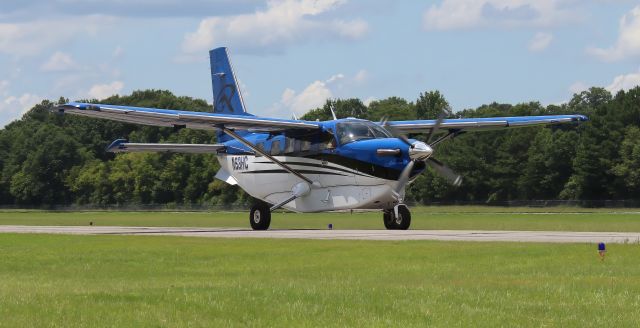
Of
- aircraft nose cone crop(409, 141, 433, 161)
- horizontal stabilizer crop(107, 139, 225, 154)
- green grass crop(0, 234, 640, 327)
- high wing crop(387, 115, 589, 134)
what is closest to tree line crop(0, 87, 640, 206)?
high wing crop(387, 115, 589, 134)

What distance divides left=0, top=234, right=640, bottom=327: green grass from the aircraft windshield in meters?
9.45

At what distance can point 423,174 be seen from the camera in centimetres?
11388

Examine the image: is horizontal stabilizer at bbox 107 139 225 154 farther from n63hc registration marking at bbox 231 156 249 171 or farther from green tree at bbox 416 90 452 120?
green tree at bbox 416 90 452 120

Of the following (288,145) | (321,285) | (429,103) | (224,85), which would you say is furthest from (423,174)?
(321,285)

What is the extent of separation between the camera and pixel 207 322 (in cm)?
1661

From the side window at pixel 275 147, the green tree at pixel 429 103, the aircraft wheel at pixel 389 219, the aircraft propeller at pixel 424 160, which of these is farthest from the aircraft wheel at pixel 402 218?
the green tree at pixel 429 103

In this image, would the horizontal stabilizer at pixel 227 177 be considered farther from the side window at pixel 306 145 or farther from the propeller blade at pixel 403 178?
the propeller blade at pixel 403 178

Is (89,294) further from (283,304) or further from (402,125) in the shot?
(402,125)

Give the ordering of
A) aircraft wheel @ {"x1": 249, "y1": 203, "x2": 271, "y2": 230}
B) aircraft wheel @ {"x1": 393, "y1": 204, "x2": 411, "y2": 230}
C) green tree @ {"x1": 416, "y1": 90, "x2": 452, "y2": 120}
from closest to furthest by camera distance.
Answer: aircraft wheel @ {"x1": 393, "y1": 204, "x2": 411, "y2": 230}, aircraft wheel @ {"x1": 249, "y1": 203, "x2": 271, "y2": 230}, green tree @ {"x1": 416, "y1": 90, "x2": 452, "y2": 120}

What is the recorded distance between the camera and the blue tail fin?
50.3 m

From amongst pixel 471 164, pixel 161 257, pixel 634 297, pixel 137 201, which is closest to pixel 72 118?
pixel 137 201

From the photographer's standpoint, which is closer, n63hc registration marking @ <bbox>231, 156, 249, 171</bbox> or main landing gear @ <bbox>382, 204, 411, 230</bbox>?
main landing gear @ <bbox>382, 204, 411, 230</bbox>

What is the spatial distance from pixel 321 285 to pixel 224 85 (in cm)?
3117

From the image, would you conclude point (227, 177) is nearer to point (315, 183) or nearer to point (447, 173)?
point (315, 183)
